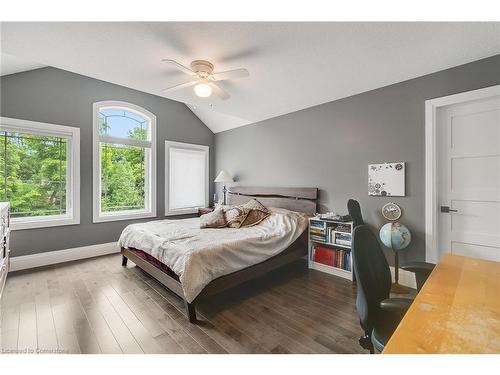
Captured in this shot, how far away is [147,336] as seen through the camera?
184cm

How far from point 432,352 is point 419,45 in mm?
2452

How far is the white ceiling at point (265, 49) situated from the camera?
183 centimetres

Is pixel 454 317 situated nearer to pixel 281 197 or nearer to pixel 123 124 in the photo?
pixel 281 197

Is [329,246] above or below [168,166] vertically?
below

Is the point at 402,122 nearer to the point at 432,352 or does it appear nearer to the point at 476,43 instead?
the point at 476,43

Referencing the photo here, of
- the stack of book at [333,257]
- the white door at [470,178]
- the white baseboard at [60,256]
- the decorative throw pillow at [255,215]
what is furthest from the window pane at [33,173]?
the white door at [470,178]

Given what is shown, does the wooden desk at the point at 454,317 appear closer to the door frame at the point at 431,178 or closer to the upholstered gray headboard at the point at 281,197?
the door frame at the point at 431,178

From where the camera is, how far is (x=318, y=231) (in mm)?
3270

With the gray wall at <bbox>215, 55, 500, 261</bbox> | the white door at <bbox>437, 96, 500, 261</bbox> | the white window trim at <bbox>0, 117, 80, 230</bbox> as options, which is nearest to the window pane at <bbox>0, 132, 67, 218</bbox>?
the white window trim at <bbox>0, 117, 80, 230</bbox>

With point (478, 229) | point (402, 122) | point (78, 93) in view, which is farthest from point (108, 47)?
point (478, 229)

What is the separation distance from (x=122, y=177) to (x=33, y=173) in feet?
4.08

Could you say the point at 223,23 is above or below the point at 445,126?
above

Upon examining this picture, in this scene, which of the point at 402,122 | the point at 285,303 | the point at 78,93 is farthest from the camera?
the point at 78,93

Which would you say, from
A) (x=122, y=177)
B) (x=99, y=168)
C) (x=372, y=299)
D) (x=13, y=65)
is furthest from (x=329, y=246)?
(x=13, y=65)
